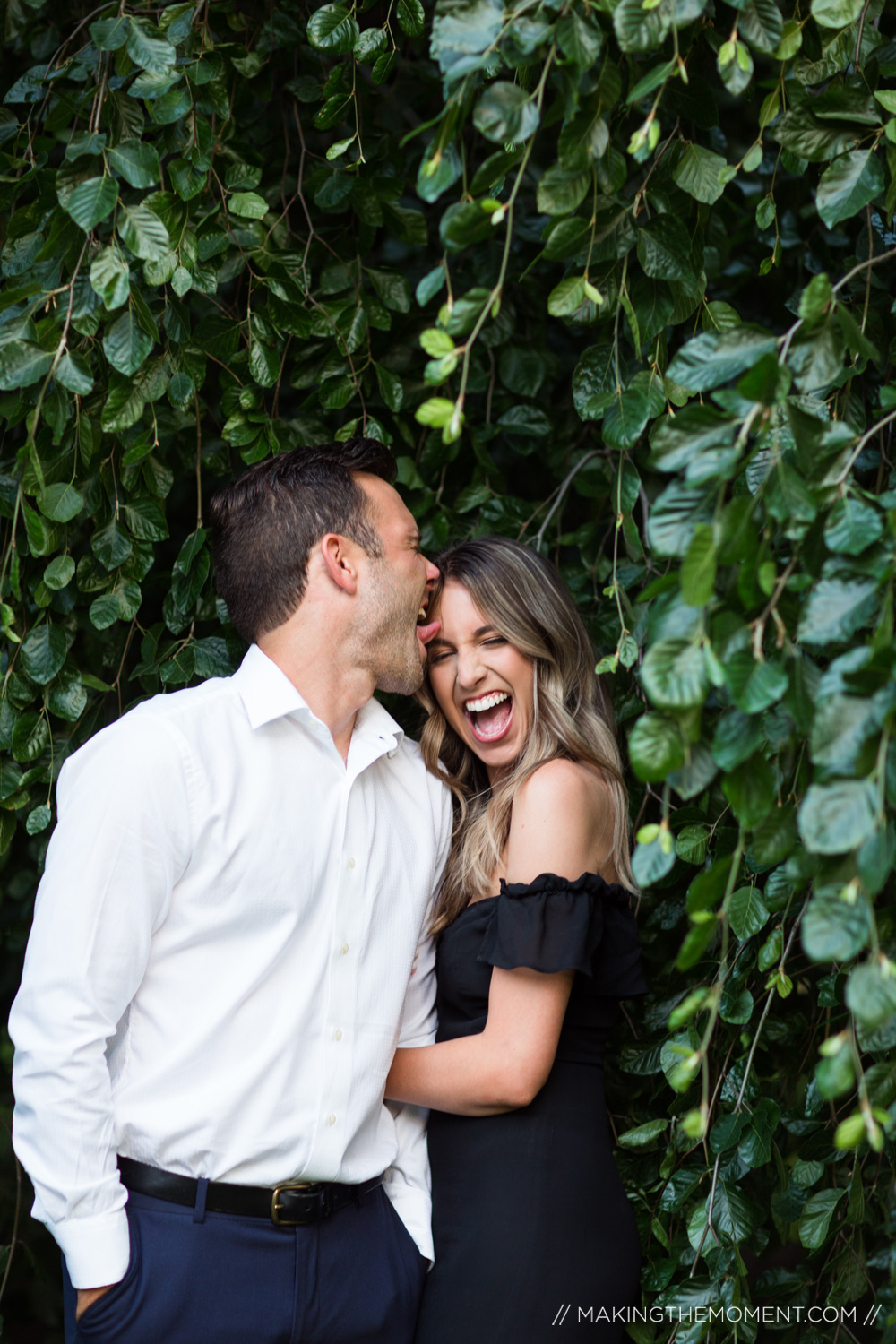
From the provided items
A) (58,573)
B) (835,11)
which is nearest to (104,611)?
(58,573)

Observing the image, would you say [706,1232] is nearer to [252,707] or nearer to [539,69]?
[252,707]

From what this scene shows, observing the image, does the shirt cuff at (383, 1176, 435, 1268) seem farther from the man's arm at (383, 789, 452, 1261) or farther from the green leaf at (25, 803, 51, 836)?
the green leaf at (25, 803, 51, 836)

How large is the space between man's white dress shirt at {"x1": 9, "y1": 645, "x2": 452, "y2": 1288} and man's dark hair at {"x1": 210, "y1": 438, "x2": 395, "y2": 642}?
0.45 feet

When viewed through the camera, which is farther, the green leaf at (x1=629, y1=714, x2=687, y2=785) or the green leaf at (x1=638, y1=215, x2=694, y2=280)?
the green leaf at (x1=638, y1=215, x2=694, y2=280)

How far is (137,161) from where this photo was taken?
4.31ft

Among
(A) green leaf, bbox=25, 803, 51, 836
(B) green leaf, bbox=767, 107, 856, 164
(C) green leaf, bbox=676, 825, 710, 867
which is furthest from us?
(A) green leaf, bbox=25, 803, 51, 836

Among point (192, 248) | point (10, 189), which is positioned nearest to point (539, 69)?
point (192, 248)

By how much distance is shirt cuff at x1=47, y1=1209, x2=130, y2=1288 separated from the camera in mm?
1290

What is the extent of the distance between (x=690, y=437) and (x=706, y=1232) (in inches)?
43.7

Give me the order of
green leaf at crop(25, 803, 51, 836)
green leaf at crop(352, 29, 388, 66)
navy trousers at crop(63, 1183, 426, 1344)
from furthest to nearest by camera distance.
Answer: green leaf at crop(25, 803, 51, 836) < green leaf at crop(352, 29, 388, 66) < navy trousers at crop(63, 1183, 426, 1344)

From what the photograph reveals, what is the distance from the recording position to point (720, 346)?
3.21 feet

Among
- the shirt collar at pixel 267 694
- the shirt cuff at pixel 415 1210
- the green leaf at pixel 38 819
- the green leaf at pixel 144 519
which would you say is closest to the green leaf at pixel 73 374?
the green leaf at pixel 144 519

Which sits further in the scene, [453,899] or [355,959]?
[453,899]

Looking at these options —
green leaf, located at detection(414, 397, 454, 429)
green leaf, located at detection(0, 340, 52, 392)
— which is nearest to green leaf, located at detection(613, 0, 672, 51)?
green leaf, located at detection(414, 397, 454, 429)
